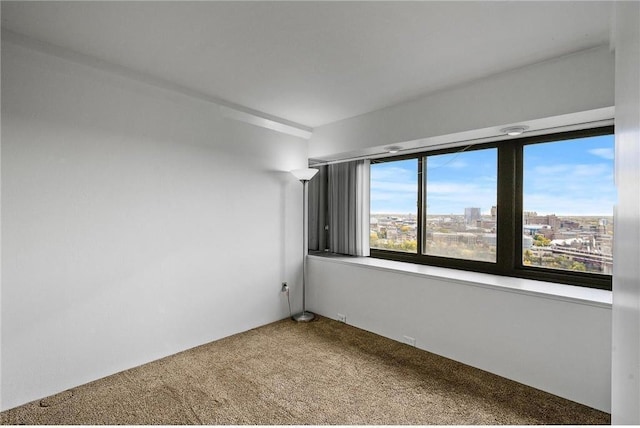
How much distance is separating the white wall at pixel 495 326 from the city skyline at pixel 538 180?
0.84 m

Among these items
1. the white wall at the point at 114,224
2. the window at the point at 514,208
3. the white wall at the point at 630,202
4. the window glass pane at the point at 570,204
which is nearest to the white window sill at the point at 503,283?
the window at the point at 514,208

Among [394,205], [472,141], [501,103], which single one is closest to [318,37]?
[501,103]

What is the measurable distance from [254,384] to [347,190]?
8.35 ft

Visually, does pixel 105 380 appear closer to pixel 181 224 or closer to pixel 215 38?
pixel 181 224

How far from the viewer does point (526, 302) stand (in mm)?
2418

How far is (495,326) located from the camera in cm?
257

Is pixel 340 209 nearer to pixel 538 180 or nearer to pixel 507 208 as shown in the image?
pixel 507 208

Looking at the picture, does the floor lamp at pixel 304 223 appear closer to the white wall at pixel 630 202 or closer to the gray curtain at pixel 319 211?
the gray curtain at pixel 319 211

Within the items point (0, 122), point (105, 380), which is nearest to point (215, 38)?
point (0, 122)

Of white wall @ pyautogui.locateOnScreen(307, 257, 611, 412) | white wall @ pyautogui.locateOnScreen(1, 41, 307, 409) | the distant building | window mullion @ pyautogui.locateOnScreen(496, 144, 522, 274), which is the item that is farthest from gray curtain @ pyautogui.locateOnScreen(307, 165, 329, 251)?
window mullion @ pyautogui.locateOnScreen(496, 144, 522, 274)

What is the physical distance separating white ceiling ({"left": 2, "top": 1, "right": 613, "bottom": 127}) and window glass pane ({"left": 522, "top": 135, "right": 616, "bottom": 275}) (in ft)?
2.81

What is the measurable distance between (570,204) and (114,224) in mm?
3685

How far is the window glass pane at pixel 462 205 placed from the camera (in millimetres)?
3096

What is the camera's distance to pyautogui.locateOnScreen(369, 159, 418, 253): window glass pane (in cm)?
371
